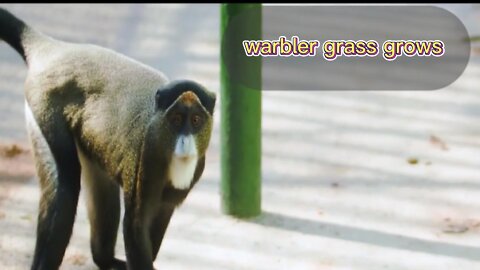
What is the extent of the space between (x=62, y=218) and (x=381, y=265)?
1353mm

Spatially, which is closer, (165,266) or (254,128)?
(165,266)

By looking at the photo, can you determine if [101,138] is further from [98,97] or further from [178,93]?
[178,93]

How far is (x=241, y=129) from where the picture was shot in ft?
13.9

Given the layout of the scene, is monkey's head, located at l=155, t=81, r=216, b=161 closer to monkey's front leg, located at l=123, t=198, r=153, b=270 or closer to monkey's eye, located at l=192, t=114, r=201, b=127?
monkey's eye, located at l=192, t=114, r=201, b=127

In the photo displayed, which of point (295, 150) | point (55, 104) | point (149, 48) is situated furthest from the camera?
point (149, 48)

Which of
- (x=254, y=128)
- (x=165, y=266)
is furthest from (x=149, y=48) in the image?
(x=165, y=266)

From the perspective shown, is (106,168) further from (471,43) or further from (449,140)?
(471,43)

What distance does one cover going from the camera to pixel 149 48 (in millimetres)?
6078

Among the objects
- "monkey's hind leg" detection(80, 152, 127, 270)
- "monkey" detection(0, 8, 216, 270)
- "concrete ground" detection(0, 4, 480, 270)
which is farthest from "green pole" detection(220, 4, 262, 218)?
"monkey" detection(0, 8, 216, 270)

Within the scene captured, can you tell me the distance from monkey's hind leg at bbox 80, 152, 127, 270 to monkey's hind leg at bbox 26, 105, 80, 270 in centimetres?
12

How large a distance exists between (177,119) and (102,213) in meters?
0.84

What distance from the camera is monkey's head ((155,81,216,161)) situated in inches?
116

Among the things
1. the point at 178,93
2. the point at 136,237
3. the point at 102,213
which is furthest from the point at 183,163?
the point at 102,213

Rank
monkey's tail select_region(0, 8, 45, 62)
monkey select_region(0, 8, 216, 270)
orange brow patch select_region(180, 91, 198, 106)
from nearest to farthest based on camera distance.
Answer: orange brow patch select_region(180, 91, 198, 106)
monkey select_region(0, 8, 216, 270)
monkey's tail select_region(0, 8, 45, 62)
